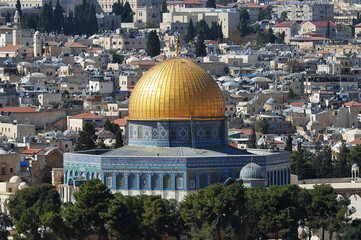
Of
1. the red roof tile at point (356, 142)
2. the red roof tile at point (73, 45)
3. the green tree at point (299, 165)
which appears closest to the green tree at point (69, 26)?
the red roof tile at point (73, 45)

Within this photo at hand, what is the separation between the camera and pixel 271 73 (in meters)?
115

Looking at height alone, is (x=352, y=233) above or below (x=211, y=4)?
below

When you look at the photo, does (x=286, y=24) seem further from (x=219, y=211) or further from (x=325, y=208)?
(x=219, y=211)

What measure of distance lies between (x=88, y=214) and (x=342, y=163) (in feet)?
85.7

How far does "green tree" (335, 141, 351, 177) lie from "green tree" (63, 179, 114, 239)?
24.0m

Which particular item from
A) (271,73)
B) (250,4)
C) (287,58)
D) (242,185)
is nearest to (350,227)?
(242,185)

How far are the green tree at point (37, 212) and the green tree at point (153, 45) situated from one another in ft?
224

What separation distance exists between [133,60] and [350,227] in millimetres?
68946

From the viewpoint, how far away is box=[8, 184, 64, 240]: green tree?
50.5 m

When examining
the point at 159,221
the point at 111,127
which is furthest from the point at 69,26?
the point at 159,221

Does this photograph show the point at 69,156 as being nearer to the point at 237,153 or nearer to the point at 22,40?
the point at 237,153

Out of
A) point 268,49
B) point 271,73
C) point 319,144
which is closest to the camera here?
point 319,144

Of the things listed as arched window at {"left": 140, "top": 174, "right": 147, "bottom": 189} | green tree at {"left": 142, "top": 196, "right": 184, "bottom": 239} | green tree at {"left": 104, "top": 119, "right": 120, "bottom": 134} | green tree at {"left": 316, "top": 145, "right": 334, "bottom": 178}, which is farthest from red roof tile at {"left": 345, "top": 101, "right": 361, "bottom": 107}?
green tree at {"left": 142, "top": 196, "right": 184, "bottom": 239}

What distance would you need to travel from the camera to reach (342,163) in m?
74.0
